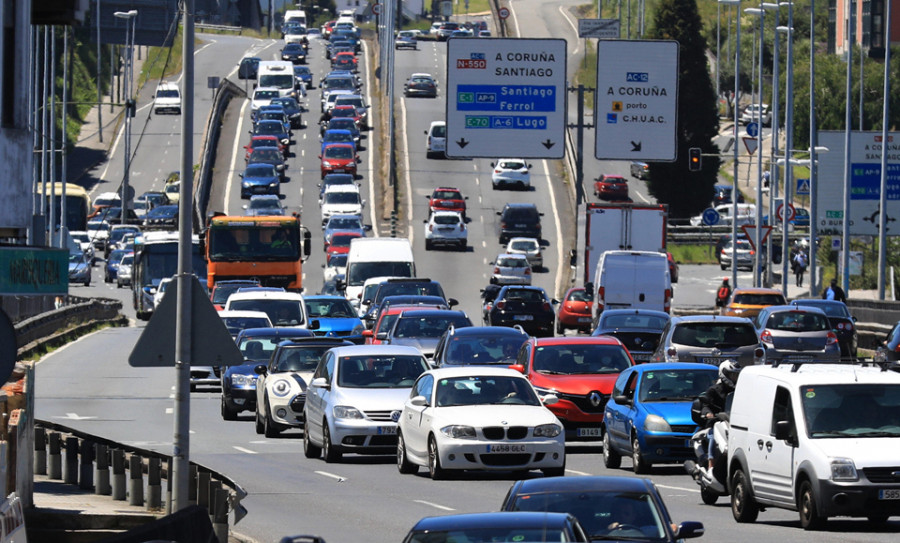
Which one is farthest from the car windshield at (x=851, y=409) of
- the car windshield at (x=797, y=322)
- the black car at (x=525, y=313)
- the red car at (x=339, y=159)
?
the red car at (x=339, y=159)

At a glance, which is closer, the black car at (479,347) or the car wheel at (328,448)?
the car wheel at (328,448)

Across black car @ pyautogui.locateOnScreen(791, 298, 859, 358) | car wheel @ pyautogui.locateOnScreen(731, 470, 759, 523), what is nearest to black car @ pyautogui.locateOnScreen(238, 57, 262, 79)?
black car @ pyautogui.locateOnScreen(791, 298, 859, 358)

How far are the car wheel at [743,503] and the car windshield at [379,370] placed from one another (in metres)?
7.54

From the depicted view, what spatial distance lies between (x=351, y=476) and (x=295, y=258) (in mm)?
28158

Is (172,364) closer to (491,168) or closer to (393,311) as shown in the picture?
(393,311)

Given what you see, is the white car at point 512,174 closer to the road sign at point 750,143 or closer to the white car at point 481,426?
the road sign at point 750,143

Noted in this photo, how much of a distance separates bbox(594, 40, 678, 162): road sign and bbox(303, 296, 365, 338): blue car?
1007 cm

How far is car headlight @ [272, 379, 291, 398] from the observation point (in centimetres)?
2681

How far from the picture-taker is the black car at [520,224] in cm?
7388

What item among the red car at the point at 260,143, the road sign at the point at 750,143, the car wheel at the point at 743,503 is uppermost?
the red car at the point at 260,143

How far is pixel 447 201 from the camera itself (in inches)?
3031

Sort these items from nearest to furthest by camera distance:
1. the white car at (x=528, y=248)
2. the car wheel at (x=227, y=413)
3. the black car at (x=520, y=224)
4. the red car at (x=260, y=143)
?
the car wheel at (x=227, y=413), the white car at (x=528, y=248), the black car at (x=520, y=224), the red car at (x=260, y=143)

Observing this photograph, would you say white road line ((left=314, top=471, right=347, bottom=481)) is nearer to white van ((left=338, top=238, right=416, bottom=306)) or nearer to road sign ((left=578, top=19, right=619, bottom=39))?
white van ((left=338, top=238, right=416, bottom=306))

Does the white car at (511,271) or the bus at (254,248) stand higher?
the bus at (254,248)
